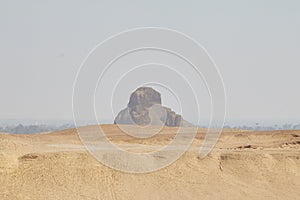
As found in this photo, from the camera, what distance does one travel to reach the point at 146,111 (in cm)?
7306

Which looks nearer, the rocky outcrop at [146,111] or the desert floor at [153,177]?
the desert floor at [153,177]

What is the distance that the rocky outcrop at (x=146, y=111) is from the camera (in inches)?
2714

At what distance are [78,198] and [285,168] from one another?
10.7 m

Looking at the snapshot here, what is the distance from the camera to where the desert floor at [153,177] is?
20203mm

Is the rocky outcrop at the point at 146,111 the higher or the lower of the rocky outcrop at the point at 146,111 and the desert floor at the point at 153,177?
the higher

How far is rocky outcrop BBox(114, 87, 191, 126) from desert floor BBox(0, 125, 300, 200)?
42.1 meters

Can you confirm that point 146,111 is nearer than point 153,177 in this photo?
No

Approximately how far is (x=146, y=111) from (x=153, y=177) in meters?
51.3

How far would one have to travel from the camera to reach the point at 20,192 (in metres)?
19.6

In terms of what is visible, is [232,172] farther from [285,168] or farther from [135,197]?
[135,197]

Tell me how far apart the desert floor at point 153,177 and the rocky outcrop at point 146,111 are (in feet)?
138

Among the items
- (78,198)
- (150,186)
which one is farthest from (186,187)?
(78,198)

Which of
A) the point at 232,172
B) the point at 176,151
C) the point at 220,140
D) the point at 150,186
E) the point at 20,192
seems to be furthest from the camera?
the point at 220,140

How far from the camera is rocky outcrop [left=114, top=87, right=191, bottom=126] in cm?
6894
